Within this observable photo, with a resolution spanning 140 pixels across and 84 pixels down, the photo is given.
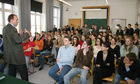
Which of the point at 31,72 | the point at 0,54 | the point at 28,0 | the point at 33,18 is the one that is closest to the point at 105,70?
the point at 31,72

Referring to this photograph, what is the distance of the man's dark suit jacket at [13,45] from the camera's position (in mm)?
2184

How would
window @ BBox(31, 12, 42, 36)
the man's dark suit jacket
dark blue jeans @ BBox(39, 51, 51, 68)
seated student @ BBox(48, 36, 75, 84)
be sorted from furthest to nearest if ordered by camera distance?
1. window @ BBox(31, 12, 42, 36)
2. dark blue jeans @ BBox(39, 51, 51, 68)
3. seated student @ BBox(48, 36, 75, 84)
4. the man's dark suit jacket

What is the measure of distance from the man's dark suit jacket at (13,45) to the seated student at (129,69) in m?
2.12

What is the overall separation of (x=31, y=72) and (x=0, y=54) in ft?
3.84

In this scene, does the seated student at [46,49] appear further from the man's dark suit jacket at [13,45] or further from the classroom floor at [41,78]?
the man's dark suit jacket at [13,45]

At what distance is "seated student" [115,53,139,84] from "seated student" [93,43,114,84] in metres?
0.23

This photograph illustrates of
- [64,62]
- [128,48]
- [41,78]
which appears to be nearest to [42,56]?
[41,78]

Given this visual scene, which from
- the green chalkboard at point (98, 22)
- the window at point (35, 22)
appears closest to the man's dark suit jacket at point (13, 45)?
the window at point (35, 22)

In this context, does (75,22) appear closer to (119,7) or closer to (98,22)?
(98,22)

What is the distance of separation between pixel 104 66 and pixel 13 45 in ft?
6.81

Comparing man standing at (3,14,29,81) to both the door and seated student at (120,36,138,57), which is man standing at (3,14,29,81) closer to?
seated student at (120,36,138,57)

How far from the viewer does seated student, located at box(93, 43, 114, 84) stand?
271 centimetres

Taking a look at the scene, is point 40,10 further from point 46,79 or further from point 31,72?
point 46,79

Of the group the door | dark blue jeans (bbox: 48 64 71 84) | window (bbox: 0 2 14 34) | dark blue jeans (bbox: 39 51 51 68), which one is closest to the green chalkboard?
the door
